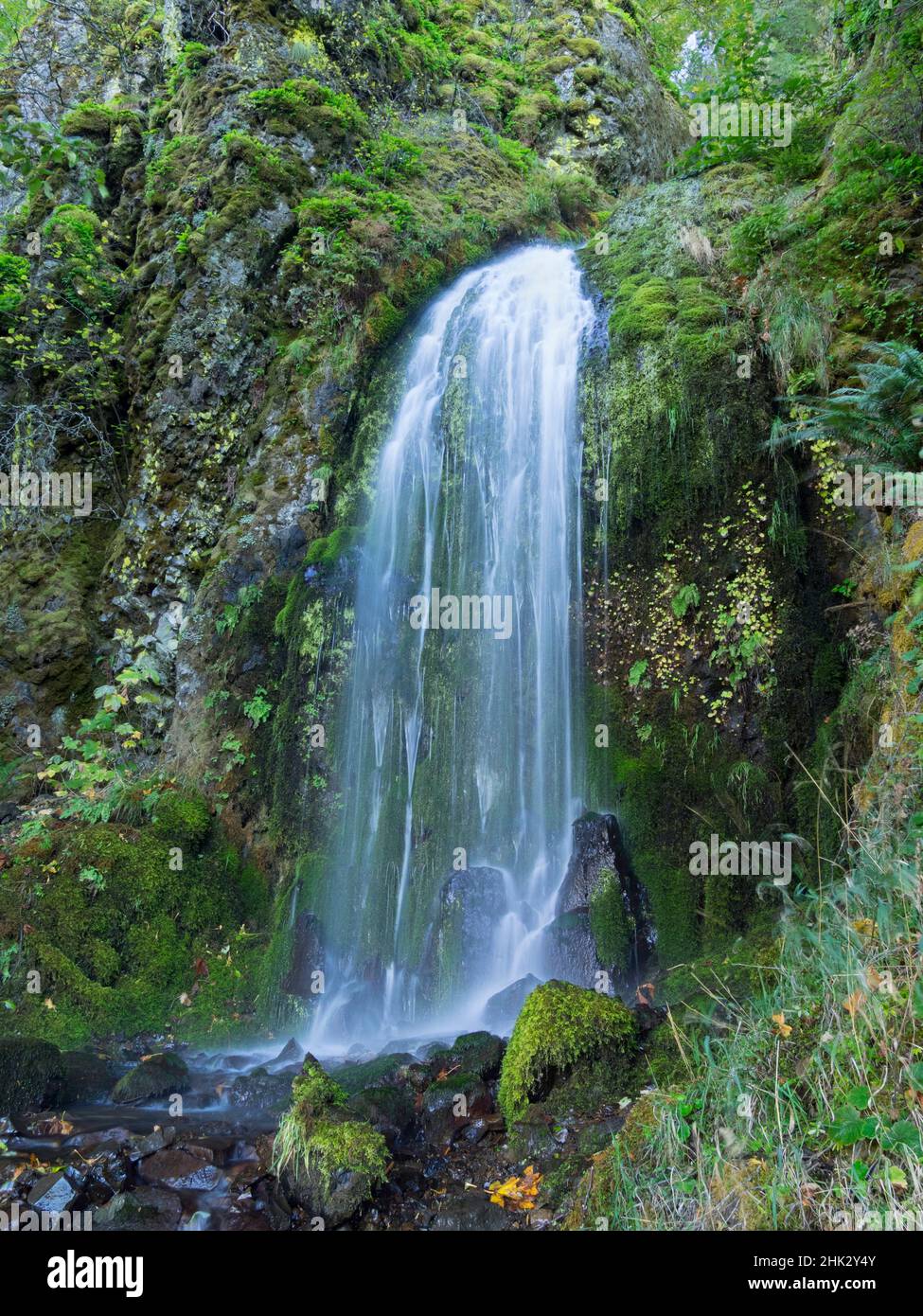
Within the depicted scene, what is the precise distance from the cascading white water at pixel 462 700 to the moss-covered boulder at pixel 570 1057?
64.7 inches

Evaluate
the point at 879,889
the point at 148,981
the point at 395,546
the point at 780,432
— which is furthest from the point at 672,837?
the point at 148,981

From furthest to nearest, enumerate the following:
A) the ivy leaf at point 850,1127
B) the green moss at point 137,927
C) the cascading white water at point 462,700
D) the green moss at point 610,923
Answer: the green moss at point 137,927, the cascading white water at point 462,700, the green moss at point 610,923, the ivy leaf at point 850,1127

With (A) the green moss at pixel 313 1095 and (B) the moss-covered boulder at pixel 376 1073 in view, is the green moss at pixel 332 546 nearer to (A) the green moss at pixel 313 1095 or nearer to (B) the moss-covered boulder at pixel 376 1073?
(B) the moss-covered boulder at pixel 376 1073

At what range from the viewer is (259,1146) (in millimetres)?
4270

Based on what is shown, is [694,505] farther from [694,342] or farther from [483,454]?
[483,454]

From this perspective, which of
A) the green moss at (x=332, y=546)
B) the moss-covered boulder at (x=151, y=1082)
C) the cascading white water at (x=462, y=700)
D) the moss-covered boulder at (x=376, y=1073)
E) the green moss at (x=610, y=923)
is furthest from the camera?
the green moss at (x=332, y=546)

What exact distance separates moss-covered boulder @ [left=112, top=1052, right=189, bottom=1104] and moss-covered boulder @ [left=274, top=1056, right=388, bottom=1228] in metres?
1.63

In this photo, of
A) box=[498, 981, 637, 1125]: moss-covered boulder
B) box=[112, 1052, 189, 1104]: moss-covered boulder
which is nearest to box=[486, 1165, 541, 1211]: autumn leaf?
box=[498, 981, 637, 1125]: moss-covered boulder

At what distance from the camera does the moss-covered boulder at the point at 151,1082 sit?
5195 mm

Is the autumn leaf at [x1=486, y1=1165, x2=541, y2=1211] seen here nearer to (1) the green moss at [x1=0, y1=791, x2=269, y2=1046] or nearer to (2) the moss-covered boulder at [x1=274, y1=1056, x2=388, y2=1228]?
(2) the moss-covered boulder at [x1=274, y1=1056, x2=388, y2=1228]

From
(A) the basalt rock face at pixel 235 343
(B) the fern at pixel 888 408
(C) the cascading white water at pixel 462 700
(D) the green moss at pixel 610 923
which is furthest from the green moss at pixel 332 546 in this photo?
(B) the fern at pixel 888 408

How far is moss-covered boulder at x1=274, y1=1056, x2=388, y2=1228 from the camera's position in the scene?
361 cm

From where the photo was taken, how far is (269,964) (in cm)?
680

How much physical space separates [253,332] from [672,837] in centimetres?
804
